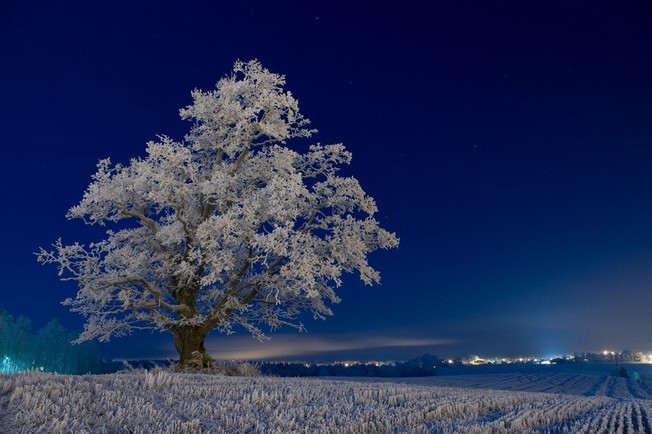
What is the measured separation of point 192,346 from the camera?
2250 centimetres

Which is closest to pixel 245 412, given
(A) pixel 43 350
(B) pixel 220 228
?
(B) pixel 220 228

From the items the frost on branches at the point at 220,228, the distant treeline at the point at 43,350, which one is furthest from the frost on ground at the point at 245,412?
the distant treeline at the point at 43,350

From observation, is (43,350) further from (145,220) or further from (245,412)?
(245,412)

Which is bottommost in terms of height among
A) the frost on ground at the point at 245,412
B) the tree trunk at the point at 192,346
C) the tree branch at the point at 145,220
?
the frost on ground at the point at 245,412

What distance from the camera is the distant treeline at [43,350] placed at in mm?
51000

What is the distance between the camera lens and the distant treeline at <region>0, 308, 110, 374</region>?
167 ft

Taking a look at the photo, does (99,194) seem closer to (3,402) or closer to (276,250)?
(276,250)

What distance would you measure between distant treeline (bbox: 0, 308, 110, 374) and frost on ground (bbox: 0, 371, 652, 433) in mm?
44024

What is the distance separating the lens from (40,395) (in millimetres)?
8031

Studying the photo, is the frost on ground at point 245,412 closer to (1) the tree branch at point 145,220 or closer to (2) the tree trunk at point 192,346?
(2) the tree trunk at point 192,346

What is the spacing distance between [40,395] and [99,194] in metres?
14.8

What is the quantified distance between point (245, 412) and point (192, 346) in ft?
48.5

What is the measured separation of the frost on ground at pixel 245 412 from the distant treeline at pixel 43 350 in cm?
4402

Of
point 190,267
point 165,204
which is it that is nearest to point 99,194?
point 165,204
